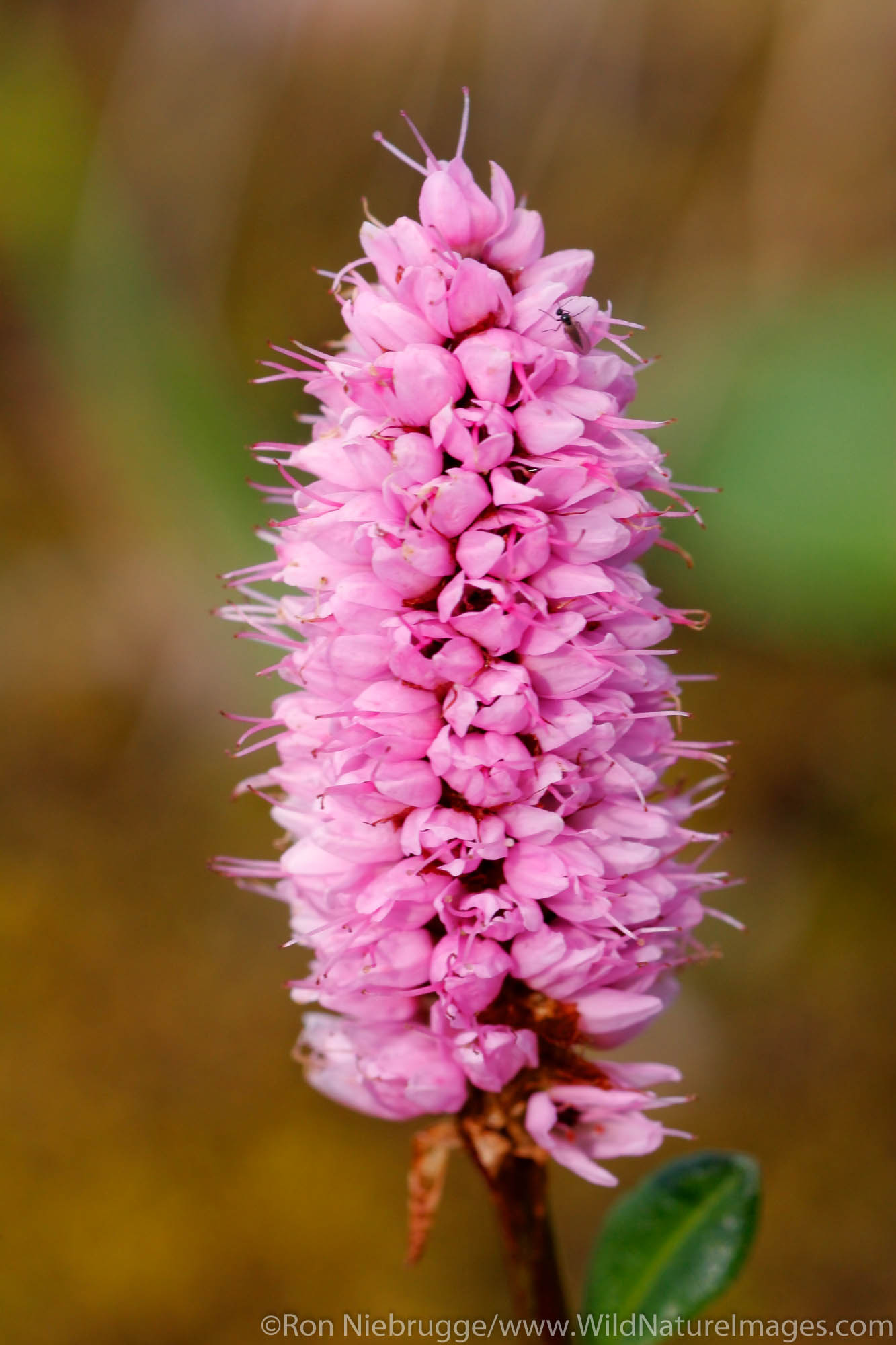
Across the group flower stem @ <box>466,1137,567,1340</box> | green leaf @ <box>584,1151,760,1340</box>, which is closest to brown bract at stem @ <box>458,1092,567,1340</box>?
flower stem @ <box>466,1137,567,1340</box>

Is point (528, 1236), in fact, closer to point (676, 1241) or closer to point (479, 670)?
point (676, 1241)

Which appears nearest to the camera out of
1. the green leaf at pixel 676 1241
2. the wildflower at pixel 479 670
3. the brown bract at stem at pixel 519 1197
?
the wildflower at pixel 479 670

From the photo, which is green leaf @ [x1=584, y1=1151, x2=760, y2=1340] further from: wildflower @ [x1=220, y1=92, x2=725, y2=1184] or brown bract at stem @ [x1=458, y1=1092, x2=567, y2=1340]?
wildflower @ [x1=220, y1=92, x2=725, y2=1184]

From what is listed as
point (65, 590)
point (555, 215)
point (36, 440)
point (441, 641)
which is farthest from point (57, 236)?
point (441, 641)

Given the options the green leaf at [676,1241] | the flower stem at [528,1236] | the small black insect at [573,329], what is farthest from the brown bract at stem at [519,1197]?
the small black insect at [573,329]

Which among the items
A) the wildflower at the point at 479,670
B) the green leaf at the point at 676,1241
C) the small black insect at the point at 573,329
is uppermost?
the small black insect at the point at 573,329

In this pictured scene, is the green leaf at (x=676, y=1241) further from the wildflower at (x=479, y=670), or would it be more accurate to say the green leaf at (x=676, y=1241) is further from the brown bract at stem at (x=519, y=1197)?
the wildflower at (x=479, y=670)
